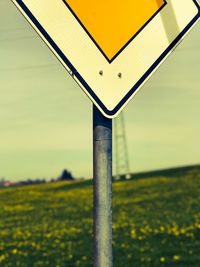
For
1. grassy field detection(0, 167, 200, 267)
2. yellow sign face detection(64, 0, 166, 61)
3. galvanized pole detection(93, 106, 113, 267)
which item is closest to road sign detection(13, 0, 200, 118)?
yellow sign face detection(64, 0, 166, 61)

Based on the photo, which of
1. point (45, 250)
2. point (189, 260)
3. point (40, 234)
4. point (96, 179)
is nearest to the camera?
point (96, 179)

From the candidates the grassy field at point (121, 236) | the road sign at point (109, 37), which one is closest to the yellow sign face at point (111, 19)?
the road sign at point (109, 37)

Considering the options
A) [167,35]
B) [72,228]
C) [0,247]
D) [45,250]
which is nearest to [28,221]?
[72,228]

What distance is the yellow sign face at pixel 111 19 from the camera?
2.16 metres

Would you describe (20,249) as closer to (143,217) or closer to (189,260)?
(189,260)

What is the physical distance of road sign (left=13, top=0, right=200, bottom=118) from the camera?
7.06 ft

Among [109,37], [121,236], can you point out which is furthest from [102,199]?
[121,236]

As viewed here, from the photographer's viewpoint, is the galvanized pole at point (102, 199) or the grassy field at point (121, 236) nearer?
the galvanized pole at point (102, 199)

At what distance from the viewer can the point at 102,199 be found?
6.98 ft

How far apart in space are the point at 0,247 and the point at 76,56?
12925 mm

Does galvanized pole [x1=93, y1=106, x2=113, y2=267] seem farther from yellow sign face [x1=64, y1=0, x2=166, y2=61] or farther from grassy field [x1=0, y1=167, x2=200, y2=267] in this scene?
grassy field [x1=0, y1=167, x2=200, y2=267]

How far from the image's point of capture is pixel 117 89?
2250mm

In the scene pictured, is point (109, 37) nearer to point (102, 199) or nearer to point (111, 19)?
point (111, 19)

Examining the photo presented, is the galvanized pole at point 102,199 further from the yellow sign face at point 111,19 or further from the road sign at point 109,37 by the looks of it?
the yellow sign face at point 111,19
